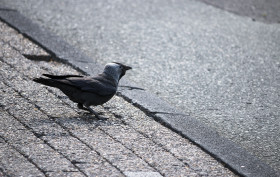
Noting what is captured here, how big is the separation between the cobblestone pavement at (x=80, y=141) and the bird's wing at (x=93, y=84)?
0.25m

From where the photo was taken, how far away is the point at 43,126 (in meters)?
4.46

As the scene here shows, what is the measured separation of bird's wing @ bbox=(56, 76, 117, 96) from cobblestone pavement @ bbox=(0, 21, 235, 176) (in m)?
0.25

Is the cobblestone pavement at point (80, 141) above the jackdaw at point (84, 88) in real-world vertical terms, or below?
below

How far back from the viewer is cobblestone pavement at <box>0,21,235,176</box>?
12.6 ft

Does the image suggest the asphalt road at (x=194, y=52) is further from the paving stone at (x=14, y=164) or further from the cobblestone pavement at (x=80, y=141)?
the paving stone at (x=14, y=164)

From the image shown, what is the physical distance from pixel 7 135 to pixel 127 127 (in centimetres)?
112

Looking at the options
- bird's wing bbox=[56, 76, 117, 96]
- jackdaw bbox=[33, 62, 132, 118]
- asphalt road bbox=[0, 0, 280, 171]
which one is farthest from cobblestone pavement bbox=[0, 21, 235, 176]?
asphalt road bbox=[0, 0, 280, 171]

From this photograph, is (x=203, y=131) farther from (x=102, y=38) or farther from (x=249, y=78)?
(x=102, y=38)

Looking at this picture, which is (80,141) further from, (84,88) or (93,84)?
(93,84)

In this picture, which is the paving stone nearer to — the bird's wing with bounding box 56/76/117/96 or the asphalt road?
the bird's wing with bounding box 56/76/117/96

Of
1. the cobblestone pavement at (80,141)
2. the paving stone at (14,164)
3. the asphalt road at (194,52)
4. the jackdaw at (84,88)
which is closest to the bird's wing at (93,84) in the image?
the jackdaw at (84,88)

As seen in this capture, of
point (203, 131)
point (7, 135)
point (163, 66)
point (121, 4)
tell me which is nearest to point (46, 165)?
point (7, 135)

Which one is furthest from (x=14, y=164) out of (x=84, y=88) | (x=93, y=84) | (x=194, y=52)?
(x=194, y=52)

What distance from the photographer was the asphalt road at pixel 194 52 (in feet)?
18.0
